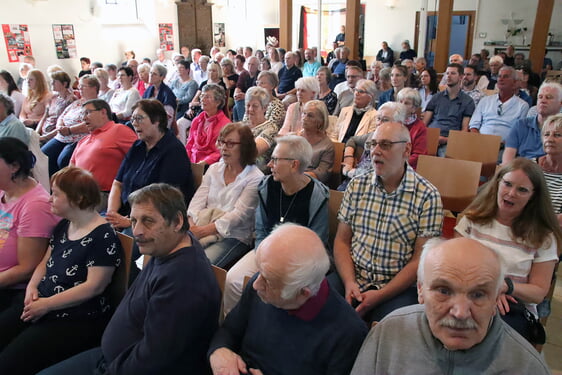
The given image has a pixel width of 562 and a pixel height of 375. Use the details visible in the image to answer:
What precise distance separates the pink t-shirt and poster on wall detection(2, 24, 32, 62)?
7100mm

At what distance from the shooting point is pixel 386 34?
13555mm

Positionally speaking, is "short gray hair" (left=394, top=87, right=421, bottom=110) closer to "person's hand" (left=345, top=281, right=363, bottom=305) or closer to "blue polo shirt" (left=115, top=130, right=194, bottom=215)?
"blue polo shirt" (left=115, top=130, right=194, bottom=215)

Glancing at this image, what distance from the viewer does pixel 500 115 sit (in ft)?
14.2

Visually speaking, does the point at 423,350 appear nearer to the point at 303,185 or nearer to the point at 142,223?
the point at 142,223

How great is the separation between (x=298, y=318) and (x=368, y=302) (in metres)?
0.63

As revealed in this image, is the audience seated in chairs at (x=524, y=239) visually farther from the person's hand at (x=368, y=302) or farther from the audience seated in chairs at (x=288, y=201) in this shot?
the audience seated in chairs at (x=288, y=201)

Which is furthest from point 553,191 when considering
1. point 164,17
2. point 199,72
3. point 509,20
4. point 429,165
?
point 509,20

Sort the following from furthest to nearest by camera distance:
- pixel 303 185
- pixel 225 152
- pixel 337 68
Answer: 1. pixel 337 68
2. pixel 225 152
3. pixel 303 185

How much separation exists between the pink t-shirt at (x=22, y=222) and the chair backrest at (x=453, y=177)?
Answer: 7.79ft

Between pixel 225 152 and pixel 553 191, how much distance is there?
1922 mm

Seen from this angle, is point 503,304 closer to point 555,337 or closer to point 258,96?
point 555,337

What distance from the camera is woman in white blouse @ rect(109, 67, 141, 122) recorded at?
5246 millimetres

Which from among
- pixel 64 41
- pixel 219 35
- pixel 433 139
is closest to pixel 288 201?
pixel 433 139

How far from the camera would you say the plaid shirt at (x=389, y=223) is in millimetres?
1977
